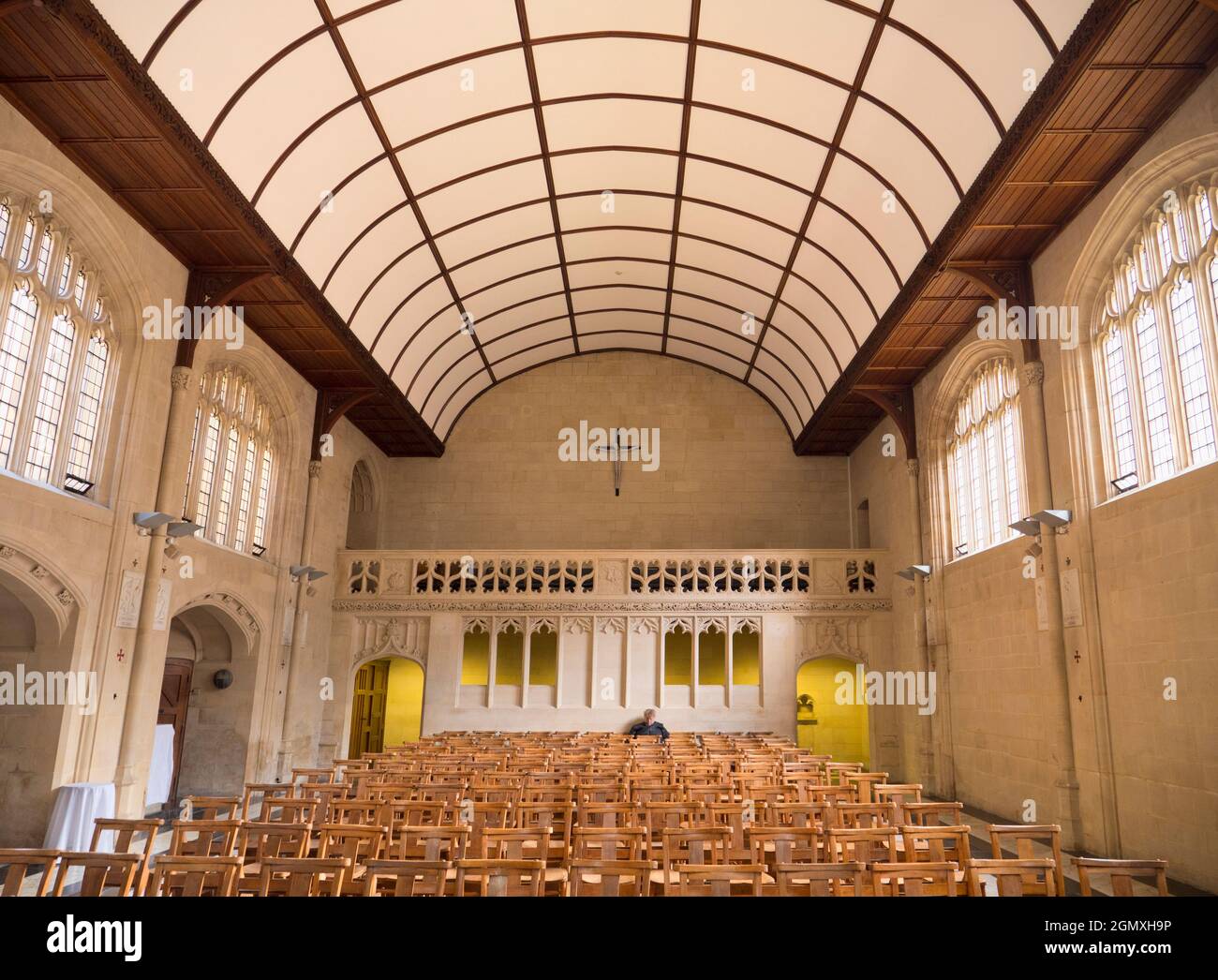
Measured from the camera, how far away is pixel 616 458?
2247 centimetres

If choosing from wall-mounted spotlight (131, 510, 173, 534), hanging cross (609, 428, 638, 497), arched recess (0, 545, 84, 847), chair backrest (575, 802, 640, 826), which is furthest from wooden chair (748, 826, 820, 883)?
hanging cross (609, 428, 638, 497)

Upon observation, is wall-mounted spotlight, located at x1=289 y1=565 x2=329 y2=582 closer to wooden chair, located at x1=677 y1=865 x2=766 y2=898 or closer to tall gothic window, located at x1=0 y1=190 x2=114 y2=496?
tall gothic window, located at x1=0 y1=190 x2=114 y2=496

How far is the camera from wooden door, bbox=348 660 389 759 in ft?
70.5

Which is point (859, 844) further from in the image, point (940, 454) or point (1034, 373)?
point (940, 454)

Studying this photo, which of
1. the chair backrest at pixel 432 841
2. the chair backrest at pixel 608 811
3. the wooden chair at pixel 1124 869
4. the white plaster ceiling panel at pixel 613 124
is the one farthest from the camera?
the white plaster ceiling panel at pixel 613 124

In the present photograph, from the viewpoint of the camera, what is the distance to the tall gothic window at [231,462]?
13.8 meters

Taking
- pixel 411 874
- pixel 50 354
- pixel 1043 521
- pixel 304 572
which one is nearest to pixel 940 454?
pixel 1043 521

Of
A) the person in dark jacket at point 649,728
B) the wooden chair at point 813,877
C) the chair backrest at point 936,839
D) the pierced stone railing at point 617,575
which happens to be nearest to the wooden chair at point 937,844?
the chair backrest at point 936,839

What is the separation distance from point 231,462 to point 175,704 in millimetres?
4404

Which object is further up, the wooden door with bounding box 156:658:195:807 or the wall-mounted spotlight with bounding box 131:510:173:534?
the wall-mounted spotlight with bounding box 131:510:173:534

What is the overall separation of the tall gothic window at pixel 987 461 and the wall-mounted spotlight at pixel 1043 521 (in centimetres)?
171

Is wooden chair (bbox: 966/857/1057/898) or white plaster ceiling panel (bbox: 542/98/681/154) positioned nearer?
wooden chair (bbox: 966/857/1057/898)

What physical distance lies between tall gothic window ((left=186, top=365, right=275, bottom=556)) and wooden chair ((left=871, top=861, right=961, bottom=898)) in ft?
38.8

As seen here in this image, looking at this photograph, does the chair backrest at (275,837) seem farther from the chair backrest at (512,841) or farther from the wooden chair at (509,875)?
the wooden chair at (509,875)
